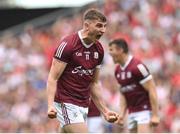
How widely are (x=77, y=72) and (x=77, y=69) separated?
36 mm

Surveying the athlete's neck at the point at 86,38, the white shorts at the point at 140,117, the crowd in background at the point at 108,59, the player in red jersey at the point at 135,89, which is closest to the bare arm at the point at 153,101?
the player in red jersey at the point at 135,89

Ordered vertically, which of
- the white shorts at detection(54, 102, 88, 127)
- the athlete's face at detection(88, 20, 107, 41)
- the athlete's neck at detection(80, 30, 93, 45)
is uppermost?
the athlete's face at detection(88, 20, 107, 41)

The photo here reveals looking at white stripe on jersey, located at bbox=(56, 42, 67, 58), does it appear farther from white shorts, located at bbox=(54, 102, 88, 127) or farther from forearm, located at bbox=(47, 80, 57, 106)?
white shorts, located at bbox=(54, 102, 88, 127)

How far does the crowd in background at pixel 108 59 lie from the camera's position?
663 inches

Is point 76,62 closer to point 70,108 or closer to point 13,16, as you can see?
point 70,108

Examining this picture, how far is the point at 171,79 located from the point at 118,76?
14.4 feet

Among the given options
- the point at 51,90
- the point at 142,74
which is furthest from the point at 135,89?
the point at 51,90

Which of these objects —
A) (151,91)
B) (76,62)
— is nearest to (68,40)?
(76,62)

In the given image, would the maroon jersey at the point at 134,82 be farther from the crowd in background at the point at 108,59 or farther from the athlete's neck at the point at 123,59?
the crowd in background at the point at 108,59

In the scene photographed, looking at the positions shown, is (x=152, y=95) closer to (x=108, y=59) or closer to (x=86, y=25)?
(x=86, y=25)

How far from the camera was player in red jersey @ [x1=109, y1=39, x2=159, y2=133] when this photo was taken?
12117mm

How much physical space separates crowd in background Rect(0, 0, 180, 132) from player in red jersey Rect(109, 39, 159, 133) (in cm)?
278

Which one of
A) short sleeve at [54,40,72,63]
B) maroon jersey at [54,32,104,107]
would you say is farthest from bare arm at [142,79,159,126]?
short sleeve at [54,40,72,63]

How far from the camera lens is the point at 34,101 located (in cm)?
1856
